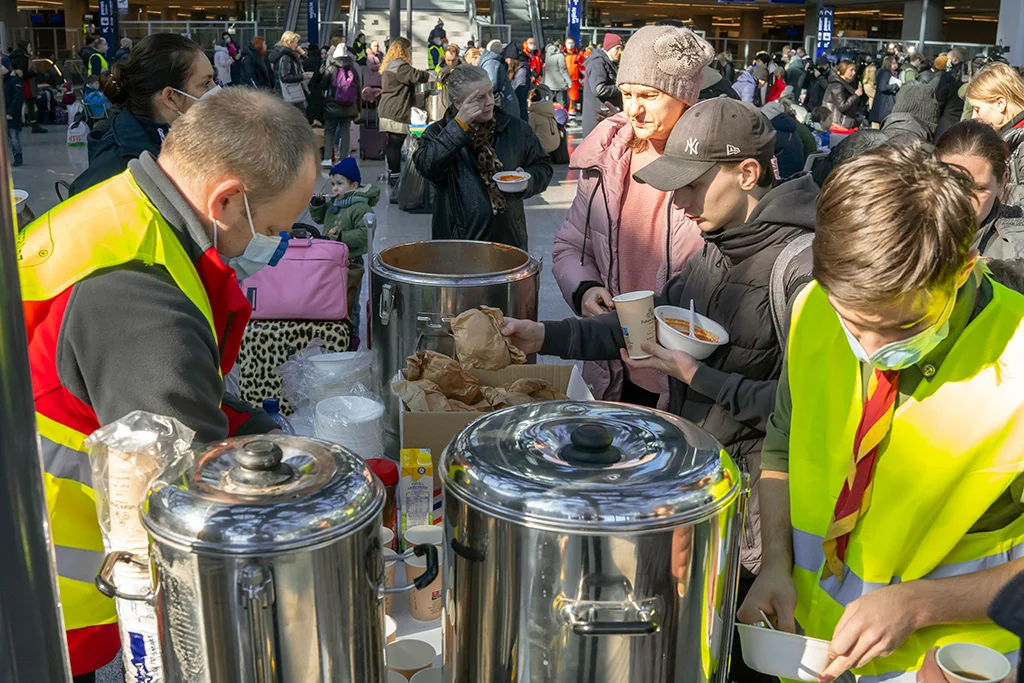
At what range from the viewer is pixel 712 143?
216 cm

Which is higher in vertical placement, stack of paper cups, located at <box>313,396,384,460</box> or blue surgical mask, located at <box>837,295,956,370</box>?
blue surgical mask, located at <box>837,295,956,370</box>

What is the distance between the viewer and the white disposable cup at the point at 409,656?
5.91 feet

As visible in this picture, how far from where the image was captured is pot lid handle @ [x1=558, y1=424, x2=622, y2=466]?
51.5 inches

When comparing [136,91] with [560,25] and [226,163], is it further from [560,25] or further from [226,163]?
[560,25]

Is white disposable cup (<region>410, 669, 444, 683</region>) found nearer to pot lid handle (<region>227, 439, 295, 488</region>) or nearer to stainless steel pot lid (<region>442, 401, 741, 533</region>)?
stainless steel pot lid (<region>442, 401, 741, 533</region>)

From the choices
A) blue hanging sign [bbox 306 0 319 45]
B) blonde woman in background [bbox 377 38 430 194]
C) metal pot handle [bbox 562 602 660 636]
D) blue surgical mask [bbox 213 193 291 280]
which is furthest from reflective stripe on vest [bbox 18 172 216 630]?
blue hanging sign [bbox 306 0 319 45]

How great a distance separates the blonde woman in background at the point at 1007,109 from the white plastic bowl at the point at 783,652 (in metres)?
3.40

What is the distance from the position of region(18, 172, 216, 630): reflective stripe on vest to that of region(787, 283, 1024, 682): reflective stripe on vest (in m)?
1.05

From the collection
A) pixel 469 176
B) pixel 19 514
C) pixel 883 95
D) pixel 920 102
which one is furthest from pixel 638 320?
pixel 883 95

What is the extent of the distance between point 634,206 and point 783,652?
1.87 metres

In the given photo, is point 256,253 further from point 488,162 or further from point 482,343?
point 488,162

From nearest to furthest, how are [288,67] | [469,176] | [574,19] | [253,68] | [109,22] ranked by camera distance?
[469,176]
[288,67]
[253,68]
[109,22]
[574,19]

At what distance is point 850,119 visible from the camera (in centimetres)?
1232

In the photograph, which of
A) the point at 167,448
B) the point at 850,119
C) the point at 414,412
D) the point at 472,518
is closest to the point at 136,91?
the point at 414,412
